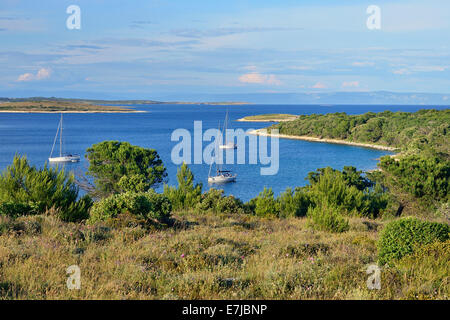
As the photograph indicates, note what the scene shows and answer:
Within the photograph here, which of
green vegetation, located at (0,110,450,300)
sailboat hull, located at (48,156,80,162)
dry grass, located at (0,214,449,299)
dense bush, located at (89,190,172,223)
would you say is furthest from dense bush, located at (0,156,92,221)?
sailboat hull, located at (48,156,80,162)

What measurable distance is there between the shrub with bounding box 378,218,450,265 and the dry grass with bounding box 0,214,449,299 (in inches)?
14.7

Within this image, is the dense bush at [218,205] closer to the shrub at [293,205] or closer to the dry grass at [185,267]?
the shrub at [293,205]

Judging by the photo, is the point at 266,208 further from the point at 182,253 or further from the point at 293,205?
the point at 182,253

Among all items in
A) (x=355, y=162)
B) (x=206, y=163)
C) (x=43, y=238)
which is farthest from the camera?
(x=355, y=162)

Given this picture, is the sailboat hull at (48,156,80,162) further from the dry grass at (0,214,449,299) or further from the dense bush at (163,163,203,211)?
the dry grass at (0,214,449,299)

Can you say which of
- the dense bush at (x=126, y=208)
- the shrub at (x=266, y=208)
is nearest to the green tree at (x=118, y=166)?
the shrub at (x=266, y=208)

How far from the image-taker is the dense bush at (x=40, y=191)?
12.0 metres

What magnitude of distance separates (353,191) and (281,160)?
61427mm

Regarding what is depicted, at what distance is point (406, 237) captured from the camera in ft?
25.3

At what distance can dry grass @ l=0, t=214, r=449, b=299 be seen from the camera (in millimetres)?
5504

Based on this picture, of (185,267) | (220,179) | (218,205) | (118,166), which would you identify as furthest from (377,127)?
(185,267)

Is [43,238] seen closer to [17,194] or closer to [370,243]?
[17,194]

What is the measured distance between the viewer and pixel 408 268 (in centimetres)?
664
